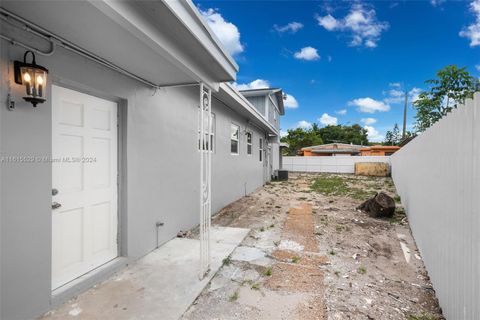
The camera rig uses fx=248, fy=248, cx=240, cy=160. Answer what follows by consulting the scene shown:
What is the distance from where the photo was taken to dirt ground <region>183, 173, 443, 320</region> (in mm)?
2555

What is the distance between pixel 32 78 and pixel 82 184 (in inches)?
50.0

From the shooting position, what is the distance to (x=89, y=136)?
Result: 2.99 meters

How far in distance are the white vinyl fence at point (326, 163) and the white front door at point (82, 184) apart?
825 inches

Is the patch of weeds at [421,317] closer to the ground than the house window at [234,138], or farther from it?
closer to the ground

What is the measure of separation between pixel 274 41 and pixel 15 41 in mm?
15047

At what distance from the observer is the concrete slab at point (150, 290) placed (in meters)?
2.43

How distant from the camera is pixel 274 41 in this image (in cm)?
1517

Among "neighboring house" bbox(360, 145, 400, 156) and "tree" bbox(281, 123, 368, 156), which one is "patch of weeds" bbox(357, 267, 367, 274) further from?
"tree" bbox(281, 123, 368, 156)

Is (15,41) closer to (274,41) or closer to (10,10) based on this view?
(10,10)

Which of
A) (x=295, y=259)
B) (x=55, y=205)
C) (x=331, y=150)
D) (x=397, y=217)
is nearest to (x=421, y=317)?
(x=295, y=259)

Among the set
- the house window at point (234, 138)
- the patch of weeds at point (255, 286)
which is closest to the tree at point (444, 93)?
the house window at point (234, 138)

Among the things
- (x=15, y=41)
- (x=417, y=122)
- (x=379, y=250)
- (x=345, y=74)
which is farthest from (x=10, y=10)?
(x=417, y=122)

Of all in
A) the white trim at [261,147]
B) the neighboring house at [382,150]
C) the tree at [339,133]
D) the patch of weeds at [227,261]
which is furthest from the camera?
the tree at [339,133]

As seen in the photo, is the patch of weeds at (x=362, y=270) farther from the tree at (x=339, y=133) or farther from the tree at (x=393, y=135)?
the tree at (x=393, y=135)
